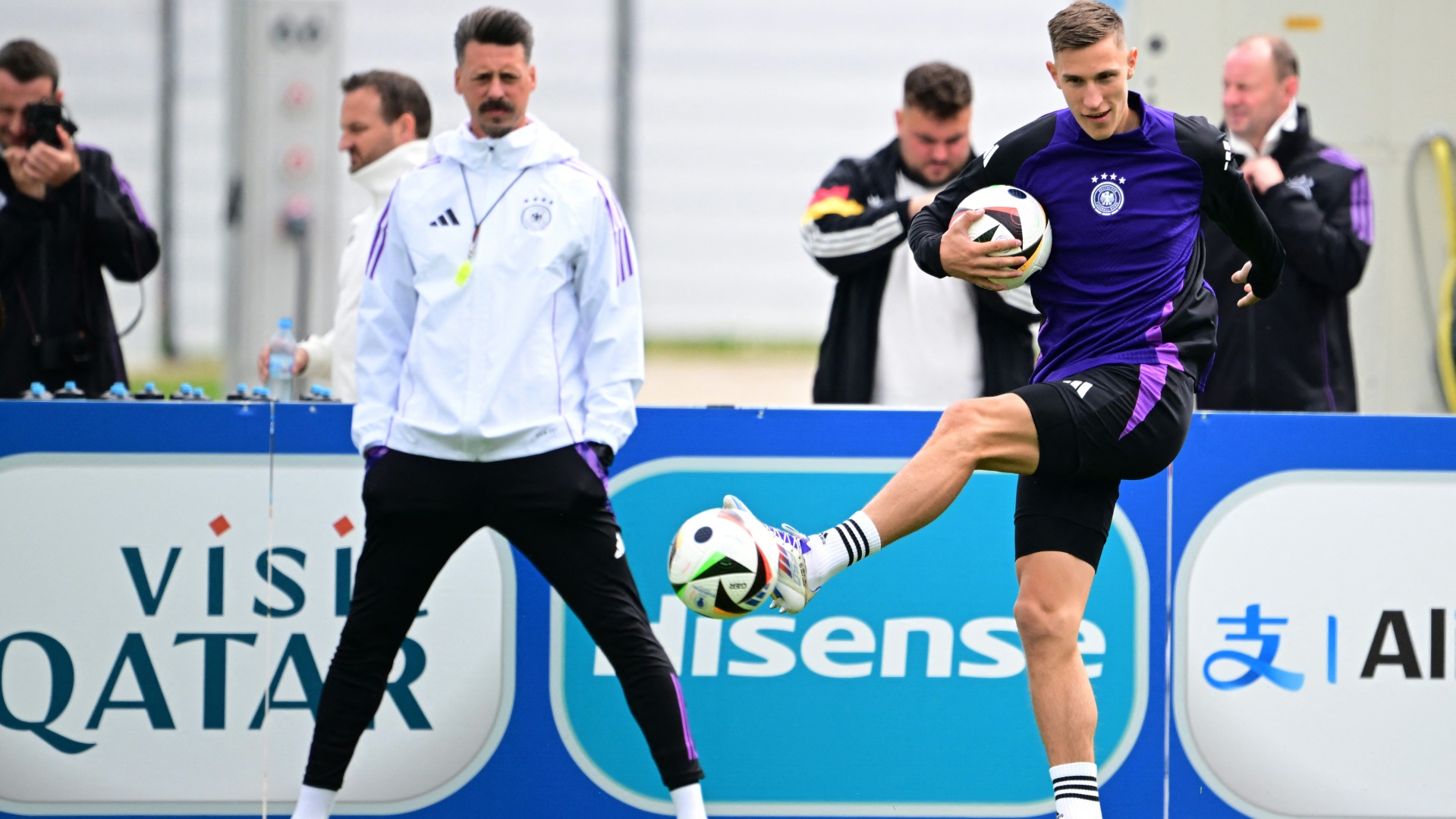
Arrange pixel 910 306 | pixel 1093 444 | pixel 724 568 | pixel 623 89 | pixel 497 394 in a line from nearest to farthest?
pixel 724 568, pixel 1093 444, pixel 497 394, pixel 910 306, pixel 623 89

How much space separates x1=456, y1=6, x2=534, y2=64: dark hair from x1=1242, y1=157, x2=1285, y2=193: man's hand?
2807 mm

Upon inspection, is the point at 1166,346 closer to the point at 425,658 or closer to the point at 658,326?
the point at 425,658

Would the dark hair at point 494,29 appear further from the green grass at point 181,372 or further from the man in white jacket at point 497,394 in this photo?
the green grass at point 181,372

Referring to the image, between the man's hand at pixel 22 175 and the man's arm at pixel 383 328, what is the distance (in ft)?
6.34

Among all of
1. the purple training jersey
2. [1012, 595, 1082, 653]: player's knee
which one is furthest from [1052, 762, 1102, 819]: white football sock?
the purple training jersey

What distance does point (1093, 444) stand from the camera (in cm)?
398

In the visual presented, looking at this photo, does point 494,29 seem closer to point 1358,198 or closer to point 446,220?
point 446,220

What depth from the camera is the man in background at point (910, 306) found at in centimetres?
554

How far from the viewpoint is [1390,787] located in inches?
206

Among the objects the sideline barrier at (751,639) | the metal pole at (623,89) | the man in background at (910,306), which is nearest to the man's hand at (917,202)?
the man in background at (910,306)

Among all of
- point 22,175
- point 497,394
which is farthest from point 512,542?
point 22,175

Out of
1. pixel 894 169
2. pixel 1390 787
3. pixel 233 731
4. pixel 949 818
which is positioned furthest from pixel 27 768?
pixel 1390 787

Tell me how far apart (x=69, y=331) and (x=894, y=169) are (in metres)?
3.07

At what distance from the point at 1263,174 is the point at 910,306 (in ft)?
4.68
